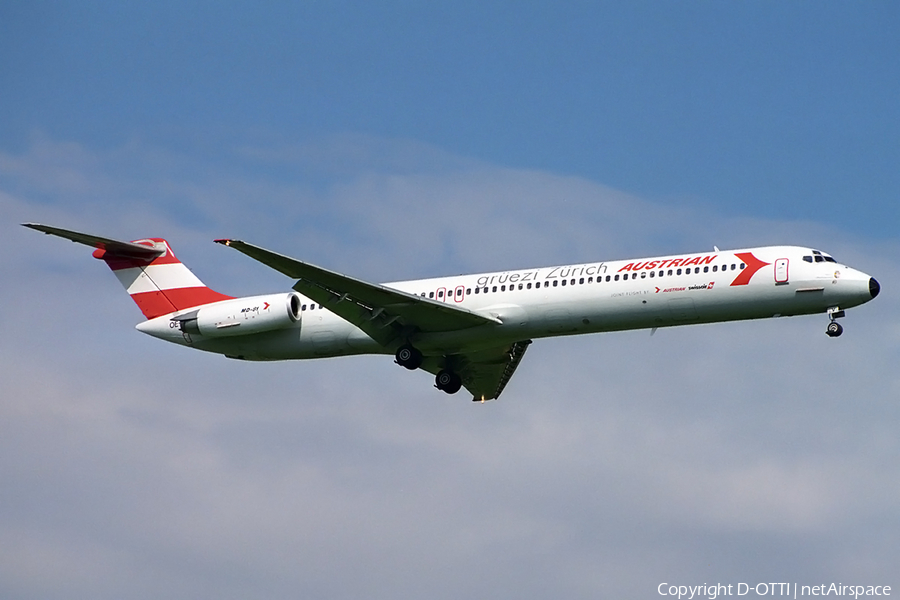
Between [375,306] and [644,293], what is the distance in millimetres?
7409

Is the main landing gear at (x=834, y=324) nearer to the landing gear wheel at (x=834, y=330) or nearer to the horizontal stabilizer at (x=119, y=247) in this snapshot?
the landing gear wheel at (x=834, y=330)

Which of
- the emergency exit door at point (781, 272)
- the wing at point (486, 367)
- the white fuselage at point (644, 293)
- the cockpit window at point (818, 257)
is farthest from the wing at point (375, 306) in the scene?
the cockpit window at point (818, 257)

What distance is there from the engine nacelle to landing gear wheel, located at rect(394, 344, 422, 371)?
3.29 meters

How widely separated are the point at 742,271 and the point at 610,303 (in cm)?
344

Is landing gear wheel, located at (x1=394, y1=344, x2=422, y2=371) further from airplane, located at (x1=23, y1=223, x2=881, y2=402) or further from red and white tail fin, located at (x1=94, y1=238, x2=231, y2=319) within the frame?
red and white tail fin, located at (x1=94, y1=238, x2=231, y2=319)

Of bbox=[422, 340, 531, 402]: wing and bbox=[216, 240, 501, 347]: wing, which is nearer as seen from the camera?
bbox=[216, 240, 501, 347]: wing

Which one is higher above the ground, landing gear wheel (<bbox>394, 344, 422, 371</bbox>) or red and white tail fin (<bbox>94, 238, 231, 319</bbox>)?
red and white tail fin (<bbox>94, 238, 231, 319</bbox>)

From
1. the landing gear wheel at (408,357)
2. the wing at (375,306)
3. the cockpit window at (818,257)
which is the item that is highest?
the cockpit window at (818,257)

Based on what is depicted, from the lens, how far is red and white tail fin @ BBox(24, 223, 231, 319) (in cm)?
3812

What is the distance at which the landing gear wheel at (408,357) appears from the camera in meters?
34.9

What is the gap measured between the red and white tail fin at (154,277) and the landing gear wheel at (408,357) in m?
6.28

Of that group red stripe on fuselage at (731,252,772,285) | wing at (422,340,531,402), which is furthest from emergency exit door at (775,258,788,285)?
wing at (422,340,531,402)

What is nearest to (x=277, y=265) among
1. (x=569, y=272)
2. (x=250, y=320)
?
(x=250, y=320)

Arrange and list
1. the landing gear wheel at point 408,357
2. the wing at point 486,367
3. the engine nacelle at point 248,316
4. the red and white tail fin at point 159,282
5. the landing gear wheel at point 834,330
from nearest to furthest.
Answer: the landing gear wheel at point 834,330 → the landing gear wheel at point 408,357 → the engine nacelle at point 248,316 → the wing at point 486,367 → the red and white tail fin at point 159,282
